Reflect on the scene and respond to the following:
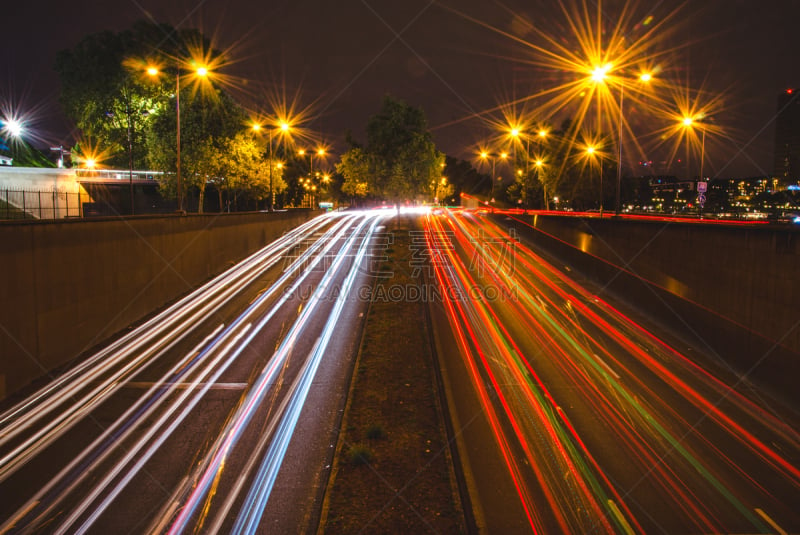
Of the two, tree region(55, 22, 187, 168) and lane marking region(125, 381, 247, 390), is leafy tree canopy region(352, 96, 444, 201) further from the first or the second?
lane marking region(125, 381, 247, 390)

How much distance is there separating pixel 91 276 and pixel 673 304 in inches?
756

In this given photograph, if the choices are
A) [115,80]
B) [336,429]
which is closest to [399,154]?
[115,80]

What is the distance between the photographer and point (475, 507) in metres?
7.54

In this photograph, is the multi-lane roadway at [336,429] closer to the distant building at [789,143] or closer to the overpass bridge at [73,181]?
the overpass bridge at [73,181]

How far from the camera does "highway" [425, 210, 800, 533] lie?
759cm

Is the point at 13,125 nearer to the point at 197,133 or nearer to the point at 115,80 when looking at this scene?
the point at 115,80

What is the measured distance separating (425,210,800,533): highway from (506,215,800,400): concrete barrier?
848 mm

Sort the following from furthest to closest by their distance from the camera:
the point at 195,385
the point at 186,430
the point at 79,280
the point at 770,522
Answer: the point at 79,280 < the point at 195,385 < the point at 186,430 < the point at 770,522

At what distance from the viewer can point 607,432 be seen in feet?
33.6

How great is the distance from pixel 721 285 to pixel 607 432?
8068 mm

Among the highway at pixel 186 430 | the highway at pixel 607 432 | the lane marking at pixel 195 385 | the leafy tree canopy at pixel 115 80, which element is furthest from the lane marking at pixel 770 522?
the leafy tree canopy at pixel 115 80

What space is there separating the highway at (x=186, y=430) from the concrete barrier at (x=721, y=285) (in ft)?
35.1

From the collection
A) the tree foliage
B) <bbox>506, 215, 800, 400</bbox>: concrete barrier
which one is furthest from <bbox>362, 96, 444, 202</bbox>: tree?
<bbox>506, 215, 800, 400</bbox>: concrete barrier

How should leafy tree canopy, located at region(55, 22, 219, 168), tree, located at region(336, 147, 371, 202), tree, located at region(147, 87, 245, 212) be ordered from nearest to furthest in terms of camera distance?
1. tree, located at region(147, 87, 245, 212)
2. leafy tree canopy, located at region(55, 22, 219, 168)
3. tree, located at region(336, 147, 371, 202)
